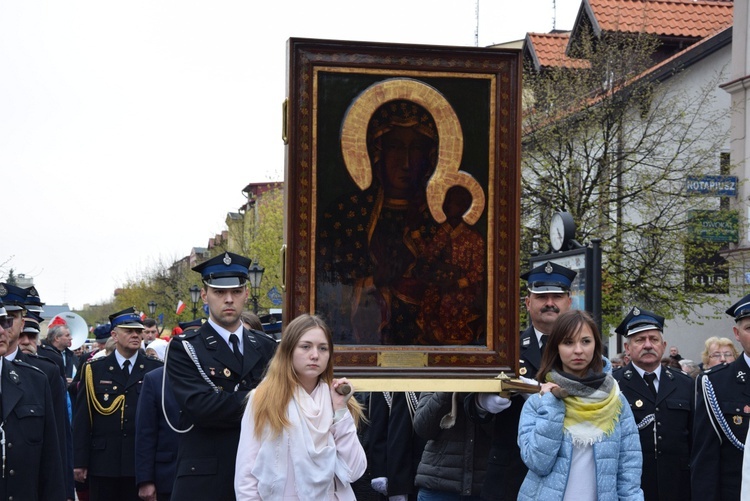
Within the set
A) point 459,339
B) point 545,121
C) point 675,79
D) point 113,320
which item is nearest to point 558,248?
point 113,320

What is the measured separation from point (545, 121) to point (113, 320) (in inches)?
714

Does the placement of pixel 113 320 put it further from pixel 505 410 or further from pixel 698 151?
pixel 698 151

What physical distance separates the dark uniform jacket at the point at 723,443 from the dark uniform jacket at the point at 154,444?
13.5 ft

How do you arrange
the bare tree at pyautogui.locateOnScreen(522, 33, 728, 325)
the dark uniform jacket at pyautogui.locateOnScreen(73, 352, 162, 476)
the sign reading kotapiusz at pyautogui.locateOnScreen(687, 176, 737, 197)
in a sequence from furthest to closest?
the bare tree at pyautogui.locateOnScreen(522, 33, 728, 325)
the sign reading kotapiusz at pyautogui.locateOnScreen(687, 176, 737, 197)
the dark uniform jacket at pyautogui.locateOnScreen(73, 352, 162, 476)

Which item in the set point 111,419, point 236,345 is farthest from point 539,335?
point 111,419

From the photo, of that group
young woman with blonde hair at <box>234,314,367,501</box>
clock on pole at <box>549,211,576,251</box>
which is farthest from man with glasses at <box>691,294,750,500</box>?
clock on pole at <box>549,211,576,251</box>

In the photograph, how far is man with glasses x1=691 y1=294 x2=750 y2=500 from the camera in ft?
25.0

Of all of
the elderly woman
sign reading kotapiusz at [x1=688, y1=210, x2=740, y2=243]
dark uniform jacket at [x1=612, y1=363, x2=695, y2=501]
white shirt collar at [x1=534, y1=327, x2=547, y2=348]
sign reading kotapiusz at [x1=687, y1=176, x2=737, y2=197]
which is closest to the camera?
white shirt collar at [x1=534, y1=327, x2=547, y2=348]

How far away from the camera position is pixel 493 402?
6.80 meters

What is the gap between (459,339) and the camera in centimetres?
672

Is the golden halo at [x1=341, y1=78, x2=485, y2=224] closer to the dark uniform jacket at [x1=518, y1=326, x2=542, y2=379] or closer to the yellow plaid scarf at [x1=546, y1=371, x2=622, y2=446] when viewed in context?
the yellow plaid scarf at [x1=546, y1=371, x2=622, y2=446]

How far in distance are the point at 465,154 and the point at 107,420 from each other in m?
5.76

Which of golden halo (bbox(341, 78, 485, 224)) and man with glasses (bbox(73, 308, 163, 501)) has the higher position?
golden halo (bbox(341, 78, 485, 224))

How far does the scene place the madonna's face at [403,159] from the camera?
6730 millimetres
